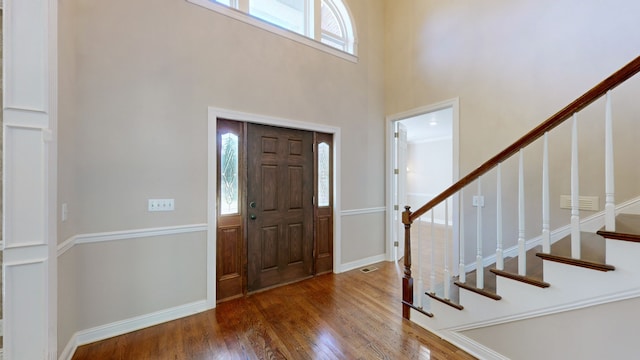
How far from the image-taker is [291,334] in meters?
2.10

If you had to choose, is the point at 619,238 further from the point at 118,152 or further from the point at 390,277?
the point at 118,152

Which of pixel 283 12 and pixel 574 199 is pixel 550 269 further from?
pixel 283 12

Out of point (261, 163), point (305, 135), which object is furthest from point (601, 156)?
point (261, 163)

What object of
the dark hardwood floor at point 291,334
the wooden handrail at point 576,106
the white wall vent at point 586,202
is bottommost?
the dark hardwood floor at point 291,334

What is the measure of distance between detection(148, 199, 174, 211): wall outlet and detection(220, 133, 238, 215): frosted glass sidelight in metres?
0.48

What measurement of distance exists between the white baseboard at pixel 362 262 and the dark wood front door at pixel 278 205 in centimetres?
52

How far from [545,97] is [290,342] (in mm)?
3204

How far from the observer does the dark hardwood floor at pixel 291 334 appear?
1.87 meters

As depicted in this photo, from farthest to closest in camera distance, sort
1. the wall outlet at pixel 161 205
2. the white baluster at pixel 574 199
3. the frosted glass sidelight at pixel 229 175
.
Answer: the frosted glass sidelight at pixel 229 175, the wall outlet at pixel 161 205, the white baluster at pixel 574 199

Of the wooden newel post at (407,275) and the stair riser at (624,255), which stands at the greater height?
the stair riser at (624,255)

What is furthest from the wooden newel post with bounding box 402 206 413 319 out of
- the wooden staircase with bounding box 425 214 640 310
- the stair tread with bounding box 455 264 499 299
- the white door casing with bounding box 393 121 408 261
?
the white door casing with bounding box 393 121 408 261

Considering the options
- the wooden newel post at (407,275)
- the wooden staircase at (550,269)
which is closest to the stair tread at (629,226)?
the wooden staircase at (550,269)

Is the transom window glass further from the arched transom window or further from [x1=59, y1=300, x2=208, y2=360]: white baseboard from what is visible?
[x1=59, y1=300, x2=208, y2=360]: white baseboard

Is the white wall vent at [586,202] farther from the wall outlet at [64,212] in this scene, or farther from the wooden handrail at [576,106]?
the wall outlet at [64,212]
